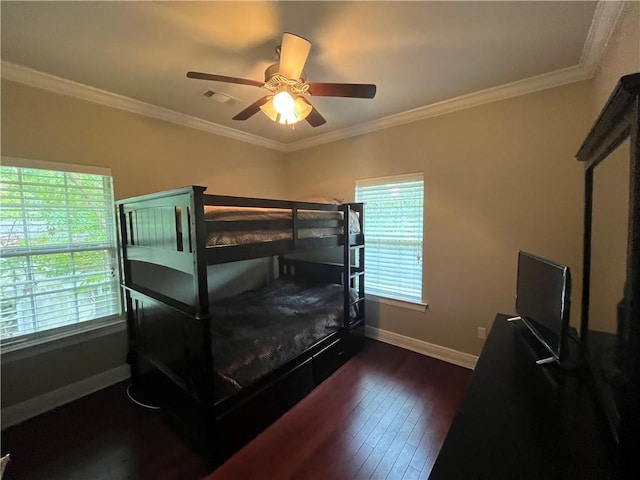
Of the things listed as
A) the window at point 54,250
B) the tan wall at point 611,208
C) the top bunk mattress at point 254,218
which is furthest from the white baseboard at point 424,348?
the window at point 54,250

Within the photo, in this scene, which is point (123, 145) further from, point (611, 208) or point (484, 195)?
point (611, 208)

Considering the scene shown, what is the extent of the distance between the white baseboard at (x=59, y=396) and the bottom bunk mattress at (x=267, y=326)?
98 cm

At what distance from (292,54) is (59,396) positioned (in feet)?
9.94

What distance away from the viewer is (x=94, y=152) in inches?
88.7

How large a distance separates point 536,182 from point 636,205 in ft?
5.82

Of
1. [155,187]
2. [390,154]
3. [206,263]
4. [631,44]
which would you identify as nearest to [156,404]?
[206,263]

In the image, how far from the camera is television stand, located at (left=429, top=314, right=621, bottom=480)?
808 mm

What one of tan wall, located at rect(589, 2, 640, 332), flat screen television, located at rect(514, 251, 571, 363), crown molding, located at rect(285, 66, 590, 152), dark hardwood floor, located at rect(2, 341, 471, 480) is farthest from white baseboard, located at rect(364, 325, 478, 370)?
crown molding, located at rect(285, 66, 590, 152)

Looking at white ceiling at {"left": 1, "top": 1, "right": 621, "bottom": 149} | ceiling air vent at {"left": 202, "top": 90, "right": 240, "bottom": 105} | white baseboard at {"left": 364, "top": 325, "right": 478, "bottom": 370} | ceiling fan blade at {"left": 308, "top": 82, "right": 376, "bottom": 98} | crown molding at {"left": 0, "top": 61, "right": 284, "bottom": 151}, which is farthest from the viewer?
white baseboard at {"left": 364, "top": 325, "right": 478, "bottom": 370}

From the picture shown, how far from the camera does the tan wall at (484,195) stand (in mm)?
2098

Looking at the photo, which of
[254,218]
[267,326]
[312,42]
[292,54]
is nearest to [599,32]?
[312,42]

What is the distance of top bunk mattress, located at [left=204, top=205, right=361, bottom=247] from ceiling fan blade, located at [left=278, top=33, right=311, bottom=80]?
864 millimetres

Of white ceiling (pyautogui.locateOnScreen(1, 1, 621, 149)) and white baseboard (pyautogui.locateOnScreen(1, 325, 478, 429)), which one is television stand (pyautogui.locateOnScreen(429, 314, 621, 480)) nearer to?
white baseboard (pyautogui.locateOnScreen(1, 325, 478, 429))

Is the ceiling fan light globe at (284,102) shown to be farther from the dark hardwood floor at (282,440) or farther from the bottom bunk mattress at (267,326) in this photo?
the dark hardwood floor at (282,440)
